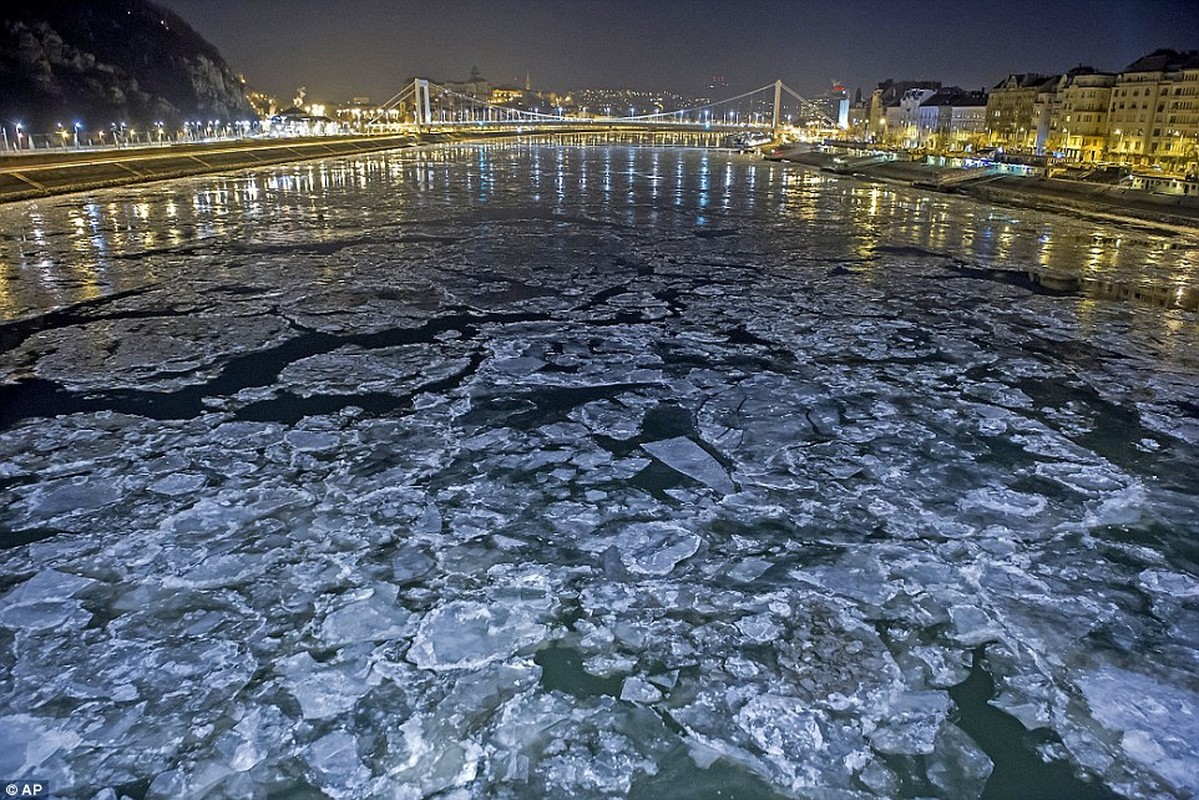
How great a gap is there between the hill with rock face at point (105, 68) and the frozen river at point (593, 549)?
6722cm

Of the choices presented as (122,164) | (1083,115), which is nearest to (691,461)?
(122,164)

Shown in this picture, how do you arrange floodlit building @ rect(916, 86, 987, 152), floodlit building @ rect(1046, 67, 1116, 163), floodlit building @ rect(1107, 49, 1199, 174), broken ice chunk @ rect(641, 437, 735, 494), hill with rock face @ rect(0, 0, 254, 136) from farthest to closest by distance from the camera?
floodlit building @ rect(916, 86, 987, 152) → hill with rock face @ rect(0, 0, 254, 136) → floodlit building @ rect(1046, 67, 1116, 163) → floodlit building @ rect(1107, 49, 1199, 174) → broken ice chunk @ rect(641, 437, 735, 494)

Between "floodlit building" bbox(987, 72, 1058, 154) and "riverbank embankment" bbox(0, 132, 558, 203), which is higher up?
"floodlit building" bbox(987, 72, 1058, 154)

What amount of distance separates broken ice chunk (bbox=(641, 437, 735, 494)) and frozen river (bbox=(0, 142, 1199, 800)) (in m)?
0.05

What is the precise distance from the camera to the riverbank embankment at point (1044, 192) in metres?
23.6

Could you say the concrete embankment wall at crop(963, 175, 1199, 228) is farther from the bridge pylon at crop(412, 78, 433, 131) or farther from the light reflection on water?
the bridge pylon at crop(412, 78, 433, 131)

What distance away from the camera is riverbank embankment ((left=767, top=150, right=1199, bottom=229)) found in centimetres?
2358

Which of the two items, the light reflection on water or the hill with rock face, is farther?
the hill with rock face

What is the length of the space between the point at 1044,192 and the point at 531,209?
2188 cm

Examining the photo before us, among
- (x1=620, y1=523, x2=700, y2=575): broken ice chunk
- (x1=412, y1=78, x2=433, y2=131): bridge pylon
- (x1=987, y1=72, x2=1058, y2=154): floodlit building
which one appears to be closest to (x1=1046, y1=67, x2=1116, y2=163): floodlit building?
(x1=987, y1=72, x2=1058, y2=154): floodlit building

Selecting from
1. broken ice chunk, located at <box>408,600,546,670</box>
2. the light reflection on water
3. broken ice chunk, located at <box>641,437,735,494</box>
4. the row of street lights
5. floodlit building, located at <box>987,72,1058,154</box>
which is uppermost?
floodlit building, located at <box>987,72,1058,154</box>

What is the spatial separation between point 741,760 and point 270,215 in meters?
19.4

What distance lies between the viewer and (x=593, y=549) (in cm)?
429

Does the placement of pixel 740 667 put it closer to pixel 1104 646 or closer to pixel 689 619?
pixel 689 619
